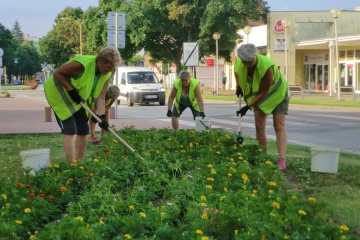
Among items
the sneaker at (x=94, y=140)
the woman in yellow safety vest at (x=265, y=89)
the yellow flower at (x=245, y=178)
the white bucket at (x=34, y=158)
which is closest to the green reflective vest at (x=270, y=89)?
the woman in yellow safety vest at (x=265, y=89)

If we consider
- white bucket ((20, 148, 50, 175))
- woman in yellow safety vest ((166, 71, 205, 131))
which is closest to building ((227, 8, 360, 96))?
woman in yellow safety vest ((166, 71, 205, 131))

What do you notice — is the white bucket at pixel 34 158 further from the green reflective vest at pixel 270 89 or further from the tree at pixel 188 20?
the tree at pixel 188 20

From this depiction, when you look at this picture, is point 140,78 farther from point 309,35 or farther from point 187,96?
point 187,96

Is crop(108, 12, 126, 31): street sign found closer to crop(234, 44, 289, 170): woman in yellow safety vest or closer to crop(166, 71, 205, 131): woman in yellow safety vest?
crop(166, 71, 205, 131): woman in yellow safety vest

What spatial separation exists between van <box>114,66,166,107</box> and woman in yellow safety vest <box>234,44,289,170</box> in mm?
24396

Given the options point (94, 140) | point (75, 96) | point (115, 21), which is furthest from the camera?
point (115, 21)

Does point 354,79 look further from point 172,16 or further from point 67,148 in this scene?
point 67,148

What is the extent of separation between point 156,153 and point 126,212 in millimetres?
2850

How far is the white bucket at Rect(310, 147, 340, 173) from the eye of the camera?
7562mm

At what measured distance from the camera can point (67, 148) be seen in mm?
7523

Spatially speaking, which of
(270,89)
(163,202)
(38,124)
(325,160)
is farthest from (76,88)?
(38,124)

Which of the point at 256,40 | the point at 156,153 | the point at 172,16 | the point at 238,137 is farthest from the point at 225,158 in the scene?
the point at 256,40

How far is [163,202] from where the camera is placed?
5.48 m

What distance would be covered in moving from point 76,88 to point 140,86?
25573mm
